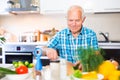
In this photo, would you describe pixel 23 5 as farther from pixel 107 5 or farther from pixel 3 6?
pixel 107 5

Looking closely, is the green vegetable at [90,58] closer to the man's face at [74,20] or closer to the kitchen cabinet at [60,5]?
the man's face at [74,20]

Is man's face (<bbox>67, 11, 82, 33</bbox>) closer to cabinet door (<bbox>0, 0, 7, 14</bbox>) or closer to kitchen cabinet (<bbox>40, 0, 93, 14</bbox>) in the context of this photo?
kitchen cabinet (<bbox>40, 0, 93, 14</bbox>)

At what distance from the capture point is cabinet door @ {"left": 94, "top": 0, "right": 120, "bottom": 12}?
3.36 m

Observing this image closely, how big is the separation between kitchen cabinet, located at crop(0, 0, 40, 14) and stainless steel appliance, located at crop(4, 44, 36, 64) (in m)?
0.57

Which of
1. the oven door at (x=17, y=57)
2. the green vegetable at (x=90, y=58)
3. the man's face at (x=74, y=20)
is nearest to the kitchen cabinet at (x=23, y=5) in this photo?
the oven door at (x=17, y=57)

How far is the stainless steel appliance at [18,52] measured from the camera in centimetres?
329

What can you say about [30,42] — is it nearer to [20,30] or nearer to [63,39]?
[20,30]

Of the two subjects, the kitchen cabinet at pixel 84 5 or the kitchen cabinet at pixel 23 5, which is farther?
the kitchen cabinet at pixel 23 5

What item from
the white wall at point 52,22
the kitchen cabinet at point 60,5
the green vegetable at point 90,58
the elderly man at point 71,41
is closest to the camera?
the green vegetable at point 90,58

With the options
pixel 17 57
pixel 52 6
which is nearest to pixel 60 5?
pixel 52 6

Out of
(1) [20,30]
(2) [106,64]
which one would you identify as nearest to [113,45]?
(1) [20,30]

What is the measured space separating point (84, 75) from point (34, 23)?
278cm

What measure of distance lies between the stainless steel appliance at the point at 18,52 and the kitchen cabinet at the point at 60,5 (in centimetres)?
63

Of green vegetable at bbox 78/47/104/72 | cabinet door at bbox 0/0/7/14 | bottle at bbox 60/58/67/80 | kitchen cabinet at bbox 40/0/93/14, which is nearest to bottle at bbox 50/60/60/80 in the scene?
bottle at bbox 60/58/67/80
